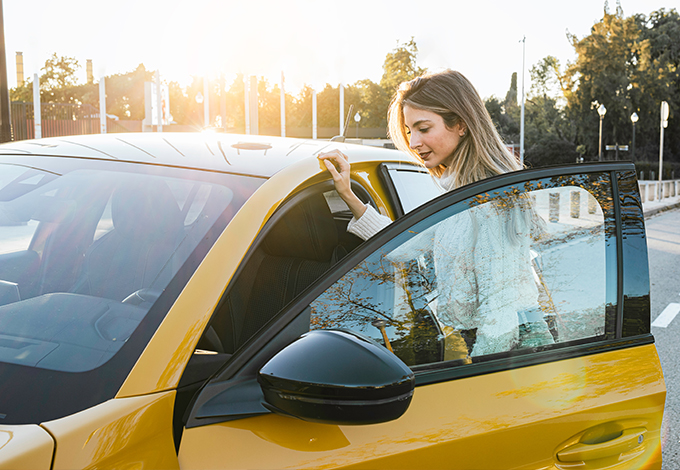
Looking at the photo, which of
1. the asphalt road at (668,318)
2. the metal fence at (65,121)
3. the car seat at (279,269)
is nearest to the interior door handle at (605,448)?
the car seat at (279,269)

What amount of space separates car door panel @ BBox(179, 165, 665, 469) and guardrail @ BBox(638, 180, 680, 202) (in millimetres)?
23731

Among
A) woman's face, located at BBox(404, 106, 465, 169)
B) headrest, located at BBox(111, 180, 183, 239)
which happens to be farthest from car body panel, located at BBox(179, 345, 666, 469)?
woman's face, located at BBox(404, 106, 465, 169)

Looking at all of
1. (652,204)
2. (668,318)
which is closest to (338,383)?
(668,318)

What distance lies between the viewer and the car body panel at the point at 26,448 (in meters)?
1.01

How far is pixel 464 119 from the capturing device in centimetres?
223

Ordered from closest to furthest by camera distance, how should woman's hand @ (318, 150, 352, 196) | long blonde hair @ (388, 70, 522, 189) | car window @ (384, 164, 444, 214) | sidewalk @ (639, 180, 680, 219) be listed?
woman's hand @ (318, 150, 352, 196), long blonde hair @ (388, 70, 522, 189), car window @ (384, 164, 444, 214), sidewalk @ (639, 180, 680, 219)

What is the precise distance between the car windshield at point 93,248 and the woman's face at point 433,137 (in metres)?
0.89

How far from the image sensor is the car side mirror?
43.4 inches

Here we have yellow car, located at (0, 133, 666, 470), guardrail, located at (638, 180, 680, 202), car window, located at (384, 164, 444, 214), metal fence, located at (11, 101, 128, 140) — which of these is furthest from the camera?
metal fence, located at (11, 101, 128, 140)

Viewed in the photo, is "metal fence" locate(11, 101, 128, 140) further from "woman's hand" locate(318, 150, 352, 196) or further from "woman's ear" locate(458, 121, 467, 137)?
"woman's hand" locate(318, 150, 352, 196)

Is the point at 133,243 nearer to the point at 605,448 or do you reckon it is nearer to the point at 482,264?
the point at 482,264

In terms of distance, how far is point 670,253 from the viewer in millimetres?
11031

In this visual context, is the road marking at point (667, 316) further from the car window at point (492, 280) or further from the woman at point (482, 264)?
the car window at point (492, 280)

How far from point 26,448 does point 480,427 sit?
930mm
